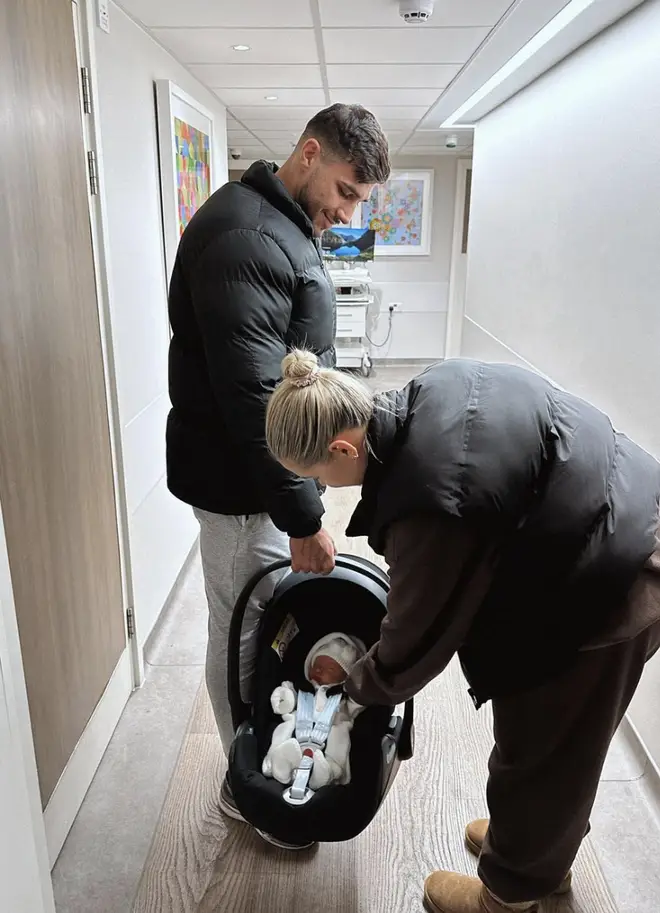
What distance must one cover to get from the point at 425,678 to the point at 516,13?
6.87ft

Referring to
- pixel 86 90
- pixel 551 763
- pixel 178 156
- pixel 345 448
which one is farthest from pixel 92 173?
pixel 551 763

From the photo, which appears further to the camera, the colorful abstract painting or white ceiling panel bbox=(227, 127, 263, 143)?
white ceiling panel bbox=(227, 127, 263, 143)

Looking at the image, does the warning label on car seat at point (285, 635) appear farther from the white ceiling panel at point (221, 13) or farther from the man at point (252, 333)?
the white ceiling panel at point (221, 13)

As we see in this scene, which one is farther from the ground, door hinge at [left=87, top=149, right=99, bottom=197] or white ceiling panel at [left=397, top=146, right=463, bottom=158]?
white ceiling panel at [left=397, top=146, right=463, bottom=158]

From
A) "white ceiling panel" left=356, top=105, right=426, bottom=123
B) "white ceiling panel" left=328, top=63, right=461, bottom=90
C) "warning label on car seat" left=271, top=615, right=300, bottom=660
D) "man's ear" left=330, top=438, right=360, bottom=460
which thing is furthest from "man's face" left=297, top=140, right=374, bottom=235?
"white ceiling panel" left=356, top=105, right=426, bottom=123

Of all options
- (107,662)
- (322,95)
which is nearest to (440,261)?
(322,95)

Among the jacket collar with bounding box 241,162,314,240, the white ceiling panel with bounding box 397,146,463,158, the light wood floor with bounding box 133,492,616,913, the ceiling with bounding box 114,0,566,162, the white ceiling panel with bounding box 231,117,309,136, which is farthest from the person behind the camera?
the white ceiling panel with bounding box 397,146,463,158

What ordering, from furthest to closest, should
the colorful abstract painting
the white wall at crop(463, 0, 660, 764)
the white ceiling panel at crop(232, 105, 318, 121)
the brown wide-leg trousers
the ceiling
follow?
the white ceiling panel at crop(232, 105, 318, 121) < the colorful abstract painting < the ceiling < the white wall at crop(463, 0, 660, 764) < the brown wide-leg trousers

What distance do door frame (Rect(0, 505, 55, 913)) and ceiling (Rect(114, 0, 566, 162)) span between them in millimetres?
1863

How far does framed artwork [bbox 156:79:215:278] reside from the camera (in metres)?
2.55

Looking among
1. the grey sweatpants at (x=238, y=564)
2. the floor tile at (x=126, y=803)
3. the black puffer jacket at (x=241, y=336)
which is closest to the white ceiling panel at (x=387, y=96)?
the black puffer jacket at (x=241, y=336)

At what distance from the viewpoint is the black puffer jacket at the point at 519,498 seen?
1.02 meters

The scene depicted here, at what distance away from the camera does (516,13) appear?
2236 mm

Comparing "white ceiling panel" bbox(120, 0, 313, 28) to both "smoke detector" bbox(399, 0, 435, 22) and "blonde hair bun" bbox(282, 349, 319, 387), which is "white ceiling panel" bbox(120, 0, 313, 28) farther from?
"blonde hair bun" bbox(282, 349, 319, 387)
